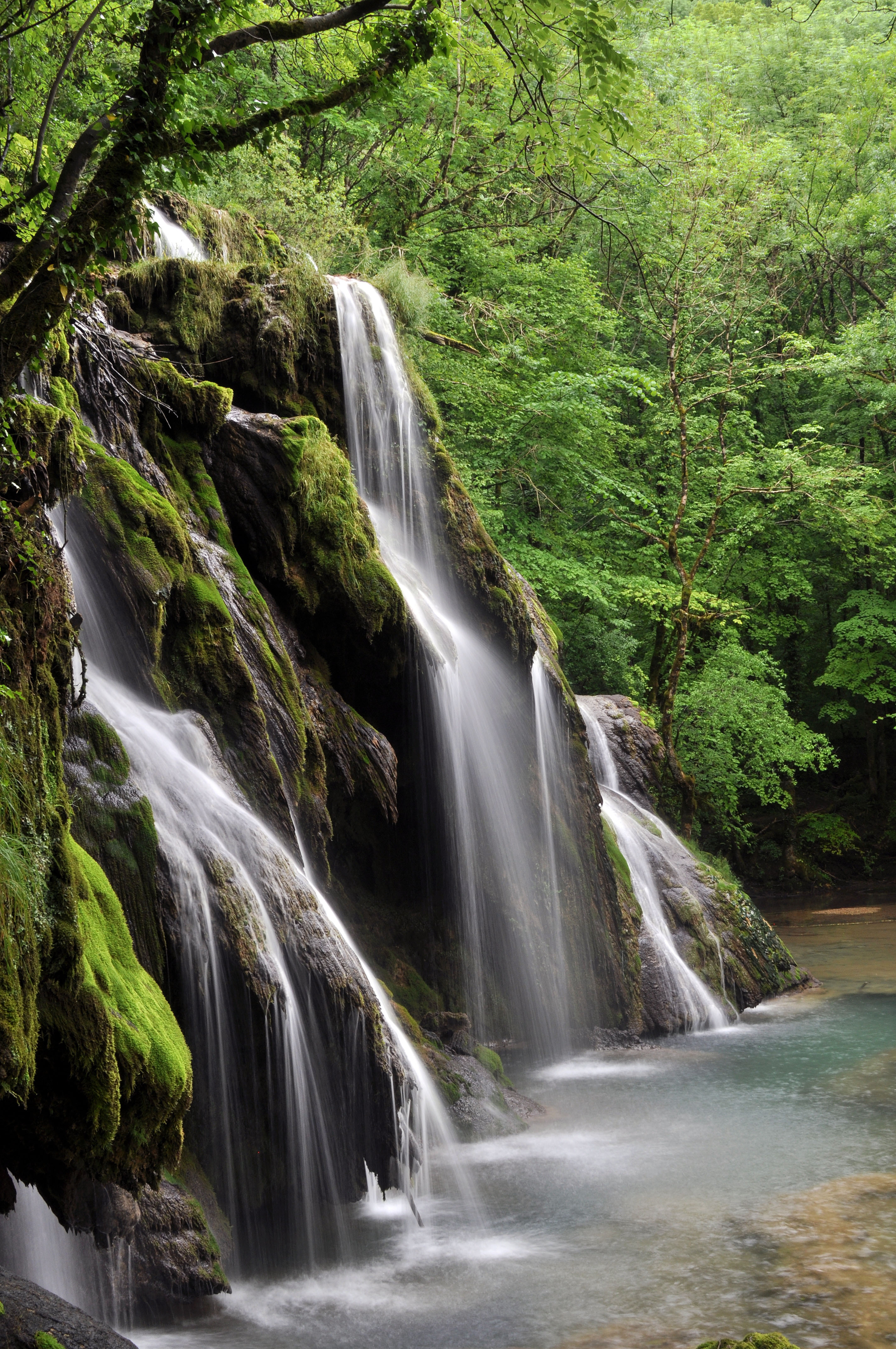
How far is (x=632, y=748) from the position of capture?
1645 centimetres

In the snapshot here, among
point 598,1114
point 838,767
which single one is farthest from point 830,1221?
point 838,767

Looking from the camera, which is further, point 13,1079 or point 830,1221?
point 830,1221

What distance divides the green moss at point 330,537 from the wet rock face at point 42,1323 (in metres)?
5.74

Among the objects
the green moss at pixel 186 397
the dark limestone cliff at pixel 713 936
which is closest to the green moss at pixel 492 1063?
the dark limestone cliff at pixel 713 936

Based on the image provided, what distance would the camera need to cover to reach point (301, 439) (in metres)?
9.07

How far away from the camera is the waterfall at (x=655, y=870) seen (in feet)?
41.8

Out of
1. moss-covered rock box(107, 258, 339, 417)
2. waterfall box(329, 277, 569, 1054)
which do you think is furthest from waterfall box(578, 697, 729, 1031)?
moss-covered rock box(107, 258, 339, 417)

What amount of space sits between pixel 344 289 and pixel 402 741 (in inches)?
185

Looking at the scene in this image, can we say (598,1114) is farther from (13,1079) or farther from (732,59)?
(732,59)

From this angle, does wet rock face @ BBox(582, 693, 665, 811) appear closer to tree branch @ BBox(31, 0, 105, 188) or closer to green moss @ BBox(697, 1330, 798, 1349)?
green moss @ BBox(697, 1330, 798, 1349)

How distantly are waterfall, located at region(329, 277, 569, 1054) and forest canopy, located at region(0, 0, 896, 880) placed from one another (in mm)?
1547

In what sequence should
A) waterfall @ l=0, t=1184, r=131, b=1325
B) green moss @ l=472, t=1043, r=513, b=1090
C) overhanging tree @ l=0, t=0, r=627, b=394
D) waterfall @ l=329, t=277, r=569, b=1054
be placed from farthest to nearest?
waterfall @ l=329, t=277, r=569, b=1054 < green moss @ l=472, t=1043, r=513, b=1090 < waterfall @ l=0, t=1184, r=131, b=1325 < overhanging tree @ l=0, t=0, r=627, b=394

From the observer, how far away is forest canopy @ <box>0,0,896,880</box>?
56.5 feet

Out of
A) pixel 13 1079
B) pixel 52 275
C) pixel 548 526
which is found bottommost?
pixel 13 1079
